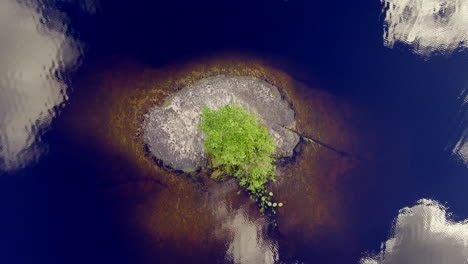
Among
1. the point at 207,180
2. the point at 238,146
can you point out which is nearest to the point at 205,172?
the point at 207,180

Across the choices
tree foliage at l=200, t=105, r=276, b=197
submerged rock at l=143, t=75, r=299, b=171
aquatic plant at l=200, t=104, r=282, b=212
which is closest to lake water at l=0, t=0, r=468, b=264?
submerged rock at l=143, t=75, r=299, b=171

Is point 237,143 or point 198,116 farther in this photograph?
point 198,116

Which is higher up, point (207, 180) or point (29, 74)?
point (29, 74)

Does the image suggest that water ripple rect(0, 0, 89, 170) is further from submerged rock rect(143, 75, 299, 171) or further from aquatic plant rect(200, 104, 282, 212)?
aquatic plant rect(200, 104, 282, 212)

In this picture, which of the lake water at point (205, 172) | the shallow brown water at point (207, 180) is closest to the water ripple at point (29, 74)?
the lake water at point (205, 172)

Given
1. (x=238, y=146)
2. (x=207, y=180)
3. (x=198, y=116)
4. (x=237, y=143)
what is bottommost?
(x=207, y=180)

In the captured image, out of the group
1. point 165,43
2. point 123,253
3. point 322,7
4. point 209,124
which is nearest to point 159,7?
point 165,43

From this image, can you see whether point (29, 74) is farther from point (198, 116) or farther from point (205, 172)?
point (205, 172)

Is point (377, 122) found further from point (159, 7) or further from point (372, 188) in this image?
point (159, 7)
